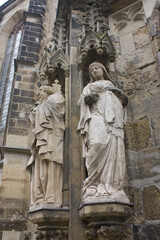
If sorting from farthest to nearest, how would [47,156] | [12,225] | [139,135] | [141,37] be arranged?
[12,225], [141,37], [139,135], [47,156]

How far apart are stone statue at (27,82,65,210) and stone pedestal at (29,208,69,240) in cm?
10

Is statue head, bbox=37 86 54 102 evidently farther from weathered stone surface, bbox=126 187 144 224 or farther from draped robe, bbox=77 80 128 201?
weathered stone surface, bbox=126 187 144 224

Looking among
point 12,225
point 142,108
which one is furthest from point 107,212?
point 12,225

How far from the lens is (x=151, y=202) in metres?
3.39

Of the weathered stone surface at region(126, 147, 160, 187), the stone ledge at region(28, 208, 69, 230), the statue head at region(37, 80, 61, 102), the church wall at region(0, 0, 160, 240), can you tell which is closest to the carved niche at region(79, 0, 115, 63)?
the church wall at region(0, 0, 160, 240)

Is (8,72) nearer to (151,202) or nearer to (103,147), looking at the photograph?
(103,147)

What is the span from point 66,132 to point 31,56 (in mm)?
6055

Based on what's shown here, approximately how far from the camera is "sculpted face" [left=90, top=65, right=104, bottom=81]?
13.1ft

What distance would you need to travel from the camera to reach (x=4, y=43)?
1249 cm

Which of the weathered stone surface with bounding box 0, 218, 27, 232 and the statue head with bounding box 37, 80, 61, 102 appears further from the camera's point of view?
the weathered stone surface with bounding box 0, 218, 27, 232

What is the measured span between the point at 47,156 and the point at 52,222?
92 cm

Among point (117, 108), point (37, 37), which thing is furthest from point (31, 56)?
point (117, 108)

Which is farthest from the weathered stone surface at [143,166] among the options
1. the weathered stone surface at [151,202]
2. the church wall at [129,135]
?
the weathered stone surface at [151,202]

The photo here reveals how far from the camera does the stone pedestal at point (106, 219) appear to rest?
2.77 metres
